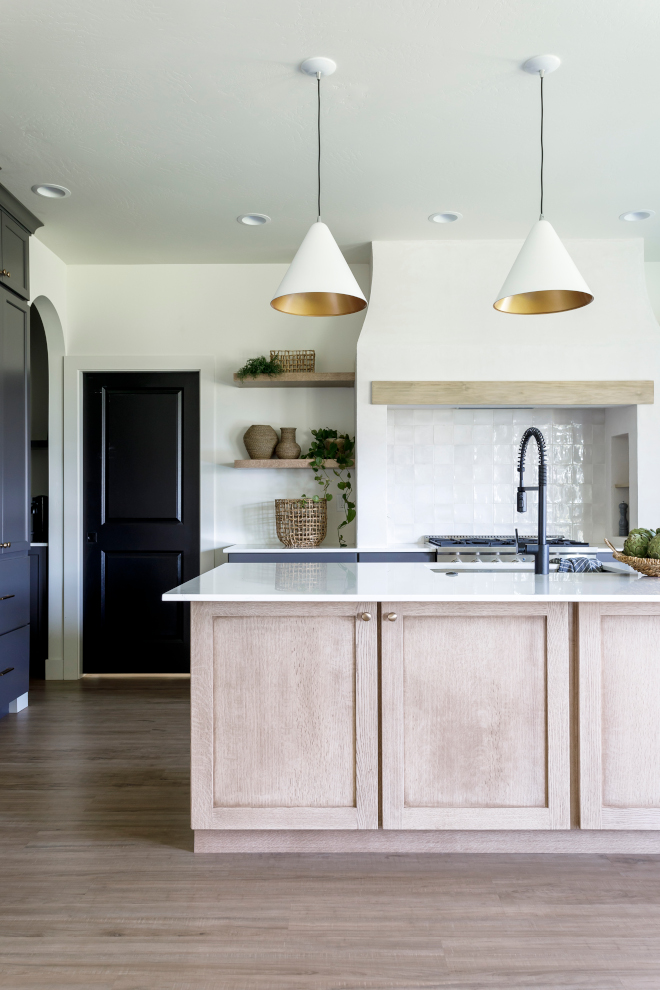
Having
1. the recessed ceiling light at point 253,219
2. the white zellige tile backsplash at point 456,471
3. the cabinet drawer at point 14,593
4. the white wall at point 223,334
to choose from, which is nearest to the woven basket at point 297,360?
the white wall at point 223,334

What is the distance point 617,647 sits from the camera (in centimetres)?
221

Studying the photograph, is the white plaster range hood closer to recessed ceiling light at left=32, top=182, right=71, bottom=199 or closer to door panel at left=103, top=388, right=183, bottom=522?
door panel at left=103, top=388, right=183, bottom=522

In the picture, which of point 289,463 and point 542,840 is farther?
point 289,463

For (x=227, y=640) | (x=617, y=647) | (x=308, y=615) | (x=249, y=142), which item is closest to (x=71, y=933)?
(x=227, y=640)

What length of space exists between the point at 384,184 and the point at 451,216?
22.4 inches

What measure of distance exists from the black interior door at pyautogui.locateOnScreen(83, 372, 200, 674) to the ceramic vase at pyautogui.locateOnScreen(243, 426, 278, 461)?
427 millimetres

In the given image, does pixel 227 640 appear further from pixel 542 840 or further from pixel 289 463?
pixel 289 463

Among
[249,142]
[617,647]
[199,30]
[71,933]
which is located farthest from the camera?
[249,142]

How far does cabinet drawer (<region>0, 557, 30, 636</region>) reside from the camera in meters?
3.61

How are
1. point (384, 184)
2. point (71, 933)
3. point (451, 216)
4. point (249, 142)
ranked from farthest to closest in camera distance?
point (451, 216) → point (384, 184) → point (249, 142) → point (71, 933)

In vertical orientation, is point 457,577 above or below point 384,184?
below

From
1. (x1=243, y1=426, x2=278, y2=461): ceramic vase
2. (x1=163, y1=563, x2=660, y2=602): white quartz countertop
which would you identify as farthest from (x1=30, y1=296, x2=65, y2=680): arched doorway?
(x1=163, y1=563, x2=660, y2=602): white quartz countertop

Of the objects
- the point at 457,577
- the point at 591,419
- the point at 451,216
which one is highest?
the point at 451,216

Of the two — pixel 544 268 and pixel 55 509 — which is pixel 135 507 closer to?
pixel 55 509
